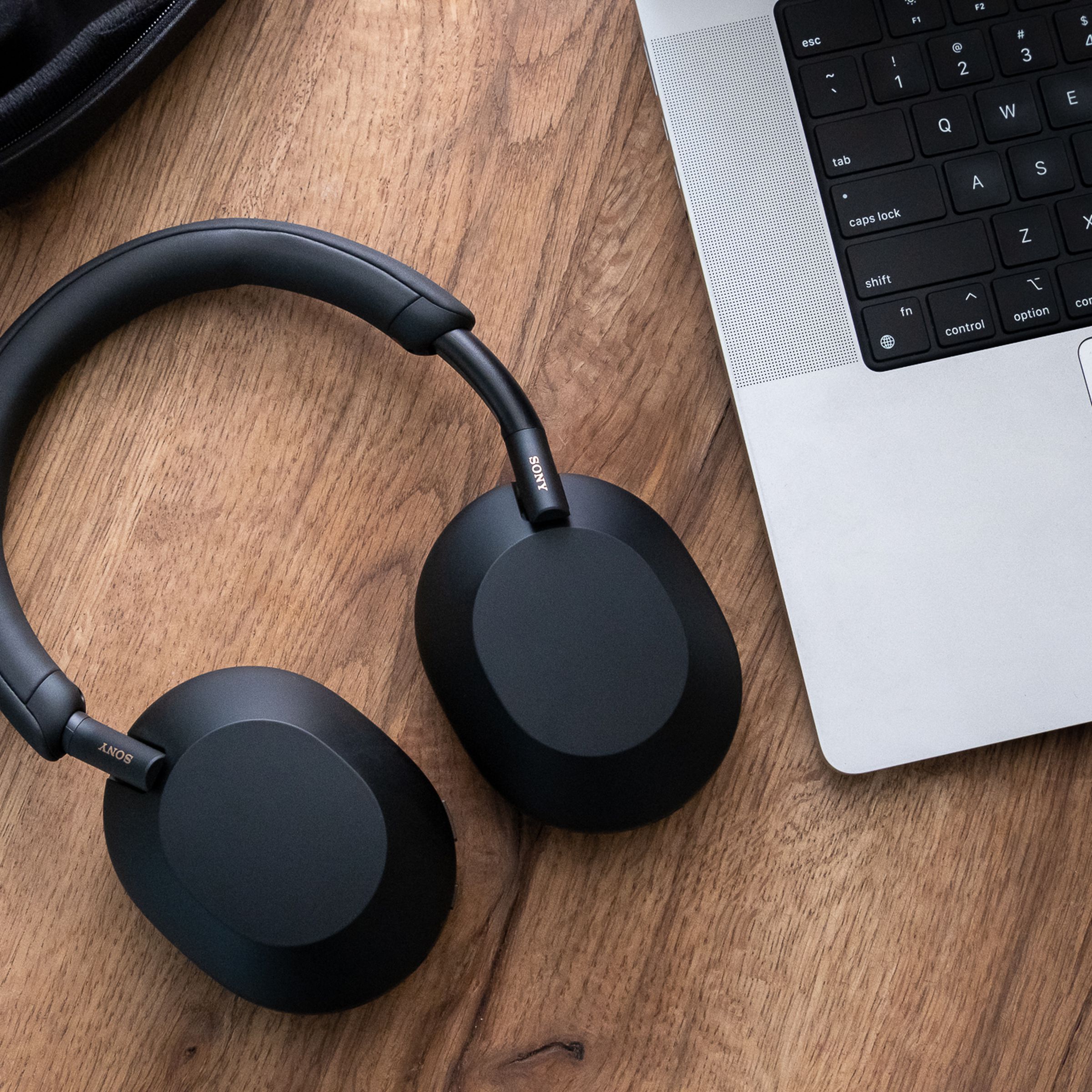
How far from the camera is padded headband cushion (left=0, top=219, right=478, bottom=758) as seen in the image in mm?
442

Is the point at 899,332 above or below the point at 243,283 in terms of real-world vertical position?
below

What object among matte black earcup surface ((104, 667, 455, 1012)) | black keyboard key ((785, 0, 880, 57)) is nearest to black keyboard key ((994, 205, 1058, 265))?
black keyboard key ((785, 0, 880, 57))

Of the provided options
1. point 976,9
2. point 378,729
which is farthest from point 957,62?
point 378,729

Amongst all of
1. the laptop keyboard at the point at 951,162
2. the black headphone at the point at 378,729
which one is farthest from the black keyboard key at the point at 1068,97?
the black headphone at the point at 378,729

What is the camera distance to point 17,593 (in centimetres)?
47

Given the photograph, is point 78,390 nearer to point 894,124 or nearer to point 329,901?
point 329,901

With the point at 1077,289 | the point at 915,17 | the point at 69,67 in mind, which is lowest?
the point at 1077,289

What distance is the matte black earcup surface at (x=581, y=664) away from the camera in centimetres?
40

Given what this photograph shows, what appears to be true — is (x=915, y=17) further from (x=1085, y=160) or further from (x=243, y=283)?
(x=243, y=283)

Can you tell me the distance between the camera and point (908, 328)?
1.50 feet

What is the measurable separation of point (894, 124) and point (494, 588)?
0.29m

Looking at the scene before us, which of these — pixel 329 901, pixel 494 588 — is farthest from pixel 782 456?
pixel 329 901

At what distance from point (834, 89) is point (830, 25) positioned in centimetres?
3

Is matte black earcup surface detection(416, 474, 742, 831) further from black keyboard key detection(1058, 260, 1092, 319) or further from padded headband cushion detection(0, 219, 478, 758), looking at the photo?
black keyboard key detection(1058, 260, 1092, 319)
